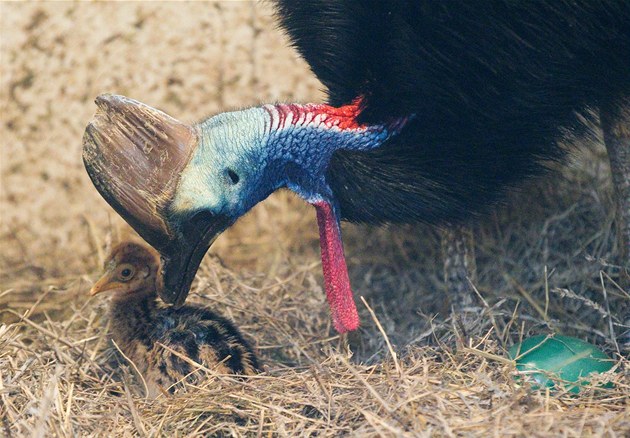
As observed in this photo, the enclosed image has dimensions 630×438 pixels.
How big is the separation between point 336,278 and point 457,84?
0.77 m

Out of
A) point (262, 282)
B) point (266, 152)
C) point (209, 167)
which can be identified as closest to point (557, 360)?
point (266, 152)

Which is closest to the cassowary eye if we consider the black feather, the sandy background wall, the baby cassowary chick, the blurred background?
the black feather

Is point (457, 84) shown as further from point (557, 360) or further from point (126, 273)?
point (126, 273)

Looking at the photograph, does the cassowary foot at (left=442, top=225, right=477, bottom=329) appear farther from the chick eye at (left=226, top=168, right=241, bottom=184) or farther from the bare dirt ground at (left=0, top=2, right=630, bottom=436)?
the chick eye at (left=226, top=168, right=241, bottom=184)

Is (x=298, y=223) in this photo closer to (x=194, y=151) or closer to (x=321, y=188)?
(x=321, y=188)

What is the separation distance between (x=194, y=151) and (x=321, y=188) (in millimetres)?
449

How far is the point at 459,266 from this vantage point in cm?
314

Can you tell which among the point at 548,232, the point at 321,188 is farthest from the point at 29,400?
the point at 548,232

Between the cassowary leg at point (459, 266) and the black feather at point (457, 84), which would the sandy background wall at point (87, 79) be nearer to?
the cassowary leg at point (459, 266)

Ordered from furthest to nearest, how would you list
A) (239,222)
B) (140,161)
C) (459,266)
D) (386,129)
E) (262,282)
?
(239,222), (262,282), (459,266), (386,129), (140,161)

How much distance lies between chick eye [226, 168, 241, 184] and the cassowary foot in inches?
36.8

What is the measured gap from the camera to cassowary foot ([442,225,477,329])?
10.2 feet

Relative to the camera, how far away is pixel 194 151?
2.43 metres

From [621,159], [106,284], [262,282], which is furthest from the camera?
[262,282]
